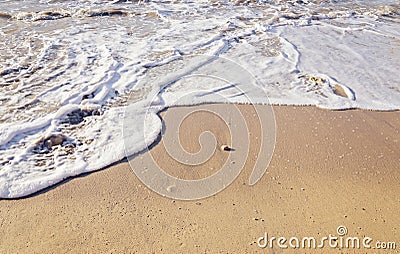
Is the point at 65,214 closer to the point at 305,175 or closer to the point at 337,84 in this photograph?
the point at 305,175

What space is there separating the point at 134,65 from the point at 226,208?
339 cm

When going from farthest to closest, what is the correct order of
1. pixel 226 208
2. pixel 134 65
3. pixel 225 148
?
pixel 134 65, pixel 225 148, pixel 226 208

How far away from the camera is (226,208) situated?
2758mm

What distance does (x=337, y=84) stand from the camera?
492 centimetres

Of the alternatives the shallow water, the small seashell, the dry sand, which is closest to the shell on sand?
the shallow water

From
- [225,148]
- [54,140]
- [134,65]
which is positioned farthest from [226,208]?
[134,65]

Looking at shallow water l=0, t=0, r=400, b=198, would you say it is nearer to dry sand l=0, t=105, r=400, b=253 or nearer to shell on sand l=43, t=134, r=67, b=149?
shell on sand l=43, t=134, r=67, b=149

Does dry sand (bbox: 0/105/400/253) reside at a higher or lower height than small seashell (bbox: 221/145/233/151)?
lower

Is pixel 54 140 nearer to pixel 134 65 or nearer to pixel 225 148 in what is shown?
pixel 225 148

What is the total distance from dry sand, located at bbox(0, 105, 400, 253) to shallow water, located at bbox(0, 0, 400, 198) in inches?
14.1

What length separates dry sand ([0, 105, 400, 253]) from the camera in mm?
2474

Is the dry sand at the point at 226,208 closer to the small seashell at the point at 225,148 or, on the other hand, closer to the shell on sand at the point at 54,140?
the small seashell at the point at 225,148

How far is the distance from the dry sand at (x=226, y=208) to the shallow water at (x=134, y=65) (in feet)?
1.17

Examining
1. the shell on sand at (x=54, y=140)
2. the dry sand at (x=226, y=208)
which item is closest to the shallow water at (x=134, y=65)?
the shell on sand at (x=54, y=140)
